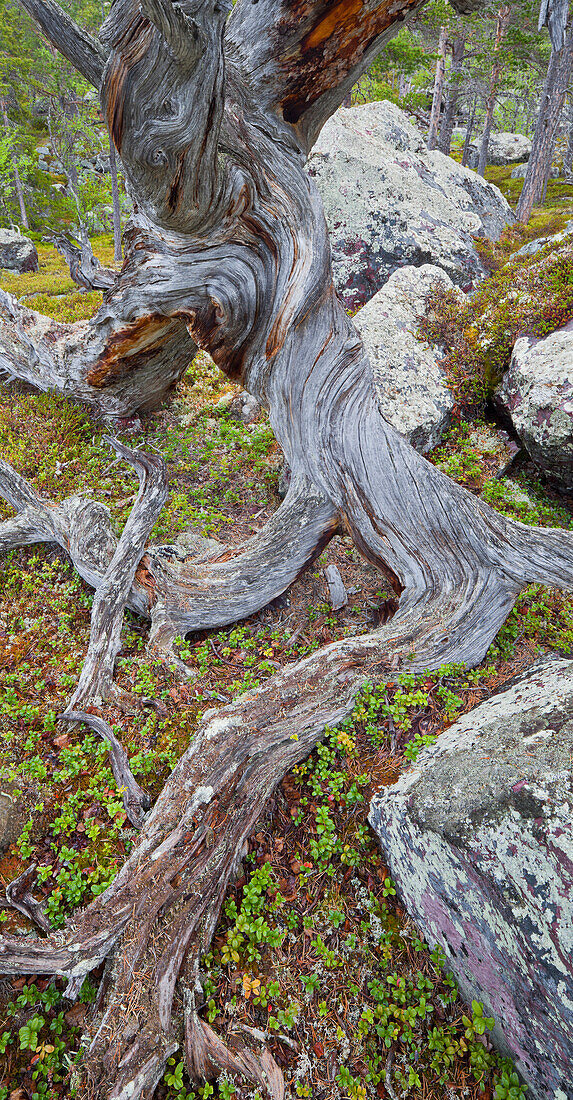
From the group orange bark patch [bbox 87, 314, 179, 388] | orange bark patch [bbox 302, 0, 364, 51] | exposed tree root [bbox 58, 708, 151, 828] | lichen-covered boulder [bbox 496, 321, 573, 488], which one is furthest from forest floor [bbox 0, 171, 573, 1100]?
orange bark patch [bbox 302, 0, 364, 51]

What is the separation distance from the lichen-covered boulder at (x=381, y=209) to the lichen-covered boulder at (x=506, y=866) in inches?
470

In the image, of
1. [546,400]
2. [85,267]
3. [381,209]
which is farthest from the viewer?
[381,209]

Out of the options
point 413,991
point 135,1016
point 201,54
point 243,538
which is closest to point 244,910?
point 135,1016

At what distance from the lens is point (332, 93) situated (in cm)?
659

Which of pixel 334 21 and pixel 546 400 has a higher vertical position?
pixel 334 21

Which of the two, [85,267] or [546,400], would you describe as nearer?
[546,400]

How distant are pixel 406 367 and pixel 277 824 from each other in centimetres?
774

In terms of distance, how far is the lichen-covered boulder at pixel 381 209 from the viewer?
42.8 ft

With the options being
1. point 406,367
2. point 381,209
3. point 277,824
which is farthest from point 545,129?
point 277,824

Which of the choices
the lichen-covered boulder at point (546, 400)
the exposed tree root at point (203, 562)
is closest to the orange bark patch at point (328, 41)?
the lichen-covered boulder at point (546, 400)

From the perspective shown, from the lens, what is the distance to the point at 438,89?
2127cm

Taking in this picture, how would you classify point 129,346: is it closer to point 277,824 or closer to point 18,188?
point 277,824

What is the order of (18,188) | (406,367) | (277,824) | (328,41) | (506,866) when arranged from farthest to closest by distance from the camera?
(18,188), (406,367), (328,41), (277,824), (506,866)

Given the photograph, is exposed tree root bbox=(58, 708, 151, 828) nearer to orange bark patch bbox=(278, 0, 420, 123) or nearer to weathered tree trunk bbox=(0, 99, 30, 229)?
orange bark patch bbox=(278, 0, 420, 123)
